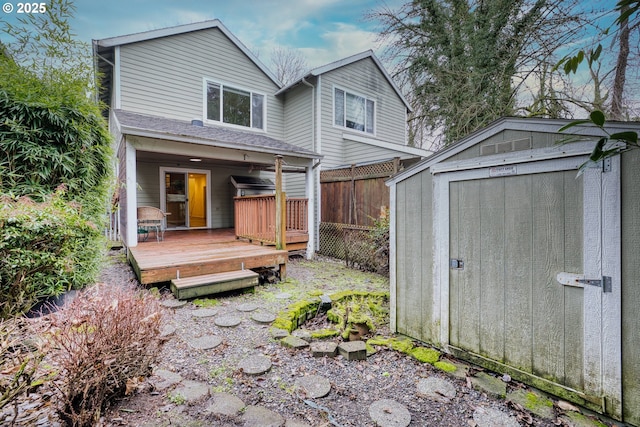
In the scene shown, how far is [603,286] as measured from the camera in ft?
6.88

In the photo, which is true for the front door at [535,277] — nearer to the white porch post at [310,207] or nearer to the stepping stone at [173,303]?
the stepping stone at [173,303]

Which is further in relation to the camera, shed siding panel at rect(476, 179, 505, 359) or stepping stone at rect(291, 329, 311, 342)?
stepping stone at rect(291, 329, 311, 342)

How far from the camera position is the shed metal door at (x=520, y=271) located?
2.26 m

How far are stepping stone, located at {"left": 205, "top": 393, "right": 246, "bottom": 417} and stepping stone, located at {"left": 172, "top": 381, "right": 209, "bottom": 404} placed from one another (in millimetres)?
96

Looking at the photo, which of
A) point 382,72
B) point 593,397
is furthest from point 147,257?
point 382,72

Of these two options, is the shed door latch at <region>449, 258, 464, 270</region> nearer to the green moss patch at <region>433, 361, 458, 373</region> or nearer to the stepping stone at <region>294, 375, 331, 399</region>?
the green moss patch at <region>433, 361, 458, 373</region>

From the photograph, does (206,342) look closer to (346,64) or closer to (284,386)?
(284,386)

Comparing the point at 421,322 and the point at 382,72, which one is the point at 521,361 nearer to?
the point at 421,322

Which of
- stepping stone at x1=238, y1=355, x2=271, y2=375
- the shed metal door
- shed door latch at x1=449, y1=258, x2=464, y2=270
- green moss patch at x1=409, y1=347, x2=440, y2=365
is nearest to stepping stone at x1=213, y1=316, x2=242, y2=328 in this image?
stepping stone at x1=238, y1=355, x2=271, y2=375

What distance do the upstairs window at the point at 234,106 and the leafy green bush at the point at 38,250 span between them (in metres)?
6.64

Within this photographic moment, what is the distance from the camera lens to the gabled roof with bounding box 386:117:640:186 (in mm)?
2031

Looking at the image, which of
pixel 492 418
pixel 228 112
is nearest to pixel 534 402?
pixel 492 418

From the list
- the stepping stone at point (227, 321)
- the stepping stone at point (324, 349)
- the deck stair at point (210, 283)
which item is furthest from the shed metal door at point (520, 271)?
the deck stair at point (210, 283)

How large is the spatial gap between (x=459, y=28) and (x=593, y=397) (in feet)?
37.0
